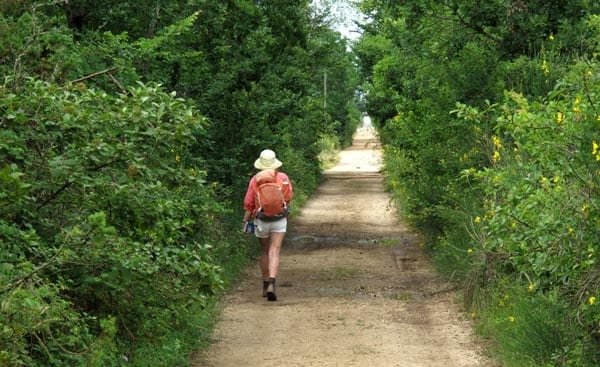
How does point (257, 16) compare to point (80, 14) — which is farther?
point (257, 16)

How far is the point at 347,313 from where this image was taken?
1248 cm

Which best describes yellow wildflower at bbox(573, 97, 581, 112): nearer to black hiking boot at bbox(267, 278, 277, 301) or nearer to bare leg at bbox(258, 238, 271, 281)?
black hiking boot at bbox(267, 278, 277, 301)

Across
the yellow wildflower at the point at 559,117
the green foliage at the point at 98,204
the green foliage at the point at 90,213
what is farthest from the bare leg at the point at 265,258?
the yellow wildflower at the point at 559,117

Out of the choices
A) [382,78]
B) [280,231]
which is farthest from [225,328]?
[382,78]

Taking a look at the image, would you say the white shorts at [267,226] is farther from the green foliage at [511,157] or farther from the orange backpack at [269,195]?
the green foliage at [511,157]

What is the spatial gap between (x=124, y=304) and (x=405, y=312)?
5567mm

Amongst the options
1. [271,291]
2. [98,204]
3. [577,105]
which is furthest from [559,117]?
[271,291]

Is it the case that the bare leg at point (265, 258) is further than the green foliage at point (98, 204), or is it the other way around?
the bare leg at point (265, 258)

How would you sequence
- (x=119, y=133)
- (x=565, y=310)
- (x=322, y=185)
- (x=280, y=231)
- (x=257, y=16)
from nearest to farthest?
(x=119, y=133), (x=565, y=310), (x=280, y=231), (x=257, y=16), (x=322, y=185)

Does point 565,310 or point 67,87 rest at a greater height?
point 67,87

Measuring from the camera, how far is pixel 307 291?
14.2m

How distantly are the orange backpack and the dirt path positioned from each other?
42.5 inches

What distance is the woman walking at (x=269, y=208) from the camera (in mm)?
13367

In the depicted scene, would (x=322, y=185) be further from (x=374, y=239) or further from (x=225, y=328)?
(x=225, y=328)
